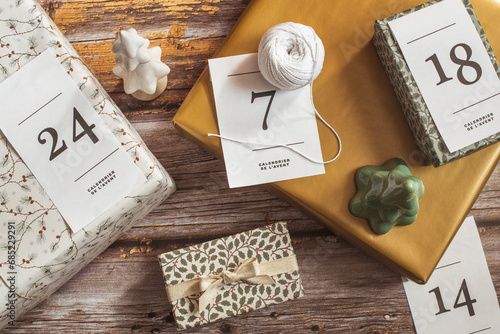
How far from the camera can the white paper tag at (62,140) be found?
0.65 meters

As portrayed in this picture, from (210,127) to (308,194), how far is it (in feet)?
0.74

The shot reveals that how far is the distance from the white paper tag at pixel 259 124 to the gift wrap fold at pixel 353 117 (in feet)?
0.06

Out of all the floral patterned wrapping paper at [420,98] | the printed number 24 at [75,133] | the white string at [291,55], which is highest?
the printed number 24 at [75,133]

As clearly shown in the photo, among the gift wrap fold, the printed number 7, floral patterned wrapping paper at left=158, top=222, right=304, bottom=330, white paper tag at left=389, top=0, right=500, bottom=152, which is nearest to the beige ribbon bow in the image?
floral patterned wrapping paper at left=158, top=222, right=304, bottom=330

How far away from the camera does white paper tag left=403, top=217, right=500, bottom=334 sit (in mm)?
797

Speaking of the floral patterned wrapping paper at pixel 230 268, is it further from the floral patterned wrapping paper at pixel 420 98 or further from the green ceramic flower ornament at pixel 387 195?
the floral patterned wrapping paper at pixel 420 98

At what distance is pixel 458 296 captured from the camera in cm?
80

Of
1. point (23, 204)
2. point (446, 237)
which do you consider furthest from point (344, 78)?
point (23, 204)

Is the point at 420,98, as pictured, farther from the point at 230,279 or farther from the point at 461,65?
the point at 230,279

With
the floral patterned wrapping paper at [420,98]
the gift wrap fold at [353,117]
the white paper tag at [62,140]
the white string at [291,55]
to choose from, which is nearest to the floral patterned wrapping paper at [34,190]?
the white paper tag at [62,140]

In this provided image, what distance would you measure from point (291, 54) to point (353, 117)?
174 mm

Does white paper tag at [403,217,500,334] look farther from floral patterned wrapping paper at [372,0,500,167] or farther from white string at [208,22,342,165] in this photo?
white string at [208,22,342,165]

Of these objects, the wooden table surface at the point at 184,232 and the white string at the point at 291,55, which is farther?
the wooden table surface at the point at 184,232

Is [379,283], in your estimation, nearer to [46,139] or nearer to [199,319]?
[199,319]
